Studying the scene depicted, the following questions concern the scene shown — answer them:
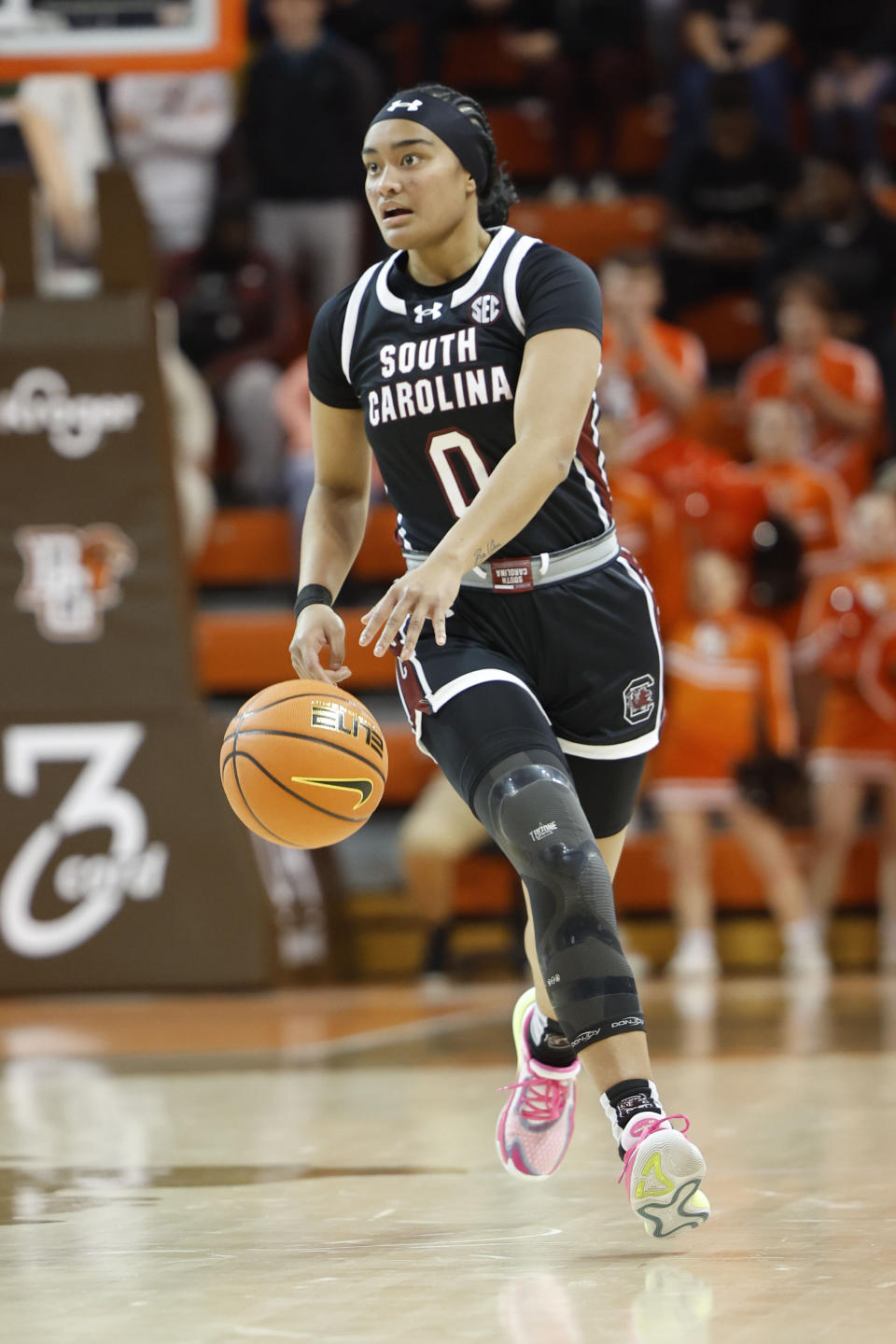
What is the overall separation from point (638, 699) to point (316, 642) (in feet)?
2.39

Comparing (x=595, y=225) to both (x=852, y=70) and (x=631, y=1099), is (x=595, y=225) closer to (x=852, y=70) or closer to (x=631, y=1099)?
(x=852, y=70)

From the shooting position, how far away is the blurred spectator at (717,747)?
10.7m

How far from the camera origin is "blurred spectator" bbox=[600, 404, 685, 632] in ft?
36.8

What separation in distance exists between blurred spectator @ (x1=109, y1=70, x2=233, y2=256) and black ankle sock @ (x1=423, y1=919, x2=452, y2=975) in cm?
533

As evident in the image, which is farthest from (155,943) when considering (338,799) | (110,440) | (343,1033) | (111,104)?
(111,104)

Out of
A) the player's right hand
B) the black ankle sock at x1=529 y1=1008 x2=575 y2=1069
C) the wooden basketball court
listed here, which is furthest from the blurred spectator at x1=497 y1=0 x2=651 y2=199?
the black ankle sock at x1=529 y1=1008 x2=575 y2=1069

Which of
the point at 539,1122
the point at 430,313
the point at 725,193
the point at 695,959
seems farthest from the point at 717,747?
the point at 430,313

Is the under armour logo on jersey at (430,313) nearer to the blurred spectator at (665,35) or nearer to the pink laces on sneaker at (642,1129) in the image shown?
the pink laces on sneaker at (642,1129)

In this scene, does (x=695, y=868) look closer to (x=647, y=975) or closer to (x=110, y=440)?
(x=647, y=975)

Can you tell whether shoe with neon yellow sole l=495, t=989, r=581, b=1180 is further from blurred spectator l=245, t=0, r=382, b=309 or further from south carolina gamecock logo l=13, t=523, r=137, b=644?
blurred spectator l=245, t=0, r=382, b=309

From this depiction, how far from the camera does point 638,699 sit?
4223 millimetres

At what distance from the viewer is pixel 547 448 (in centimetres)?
379

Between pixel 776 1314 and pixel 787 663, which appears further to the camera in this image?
pixel 787 663

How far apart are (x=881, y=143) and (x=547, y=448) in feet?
38.7
